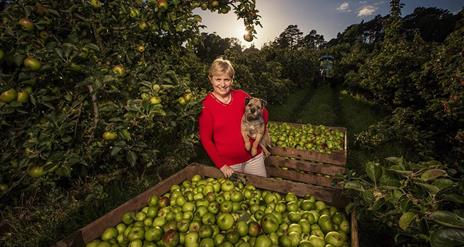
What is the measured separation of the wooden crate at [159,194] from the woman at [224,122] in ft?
1.21

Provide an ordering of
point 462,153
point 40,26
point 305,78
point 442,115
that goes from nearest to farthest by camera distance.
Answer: point 40,26
point 462,153
point 442,115
point 305,78

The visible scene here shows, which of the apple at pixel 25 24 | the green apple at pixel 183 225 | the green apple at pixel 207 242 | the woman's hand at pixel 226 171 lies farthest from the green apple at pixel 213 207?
the apple at pixel 25 24

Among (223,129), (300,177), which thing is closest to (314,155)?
(300,177)

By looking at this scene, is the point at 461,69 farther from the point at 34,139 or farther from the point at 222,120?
the point at 34,139

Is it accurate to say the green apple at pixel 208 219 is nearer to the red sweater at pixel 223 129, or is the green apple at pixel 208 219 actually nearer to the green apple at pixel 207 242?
the green apple at pixel 207 242

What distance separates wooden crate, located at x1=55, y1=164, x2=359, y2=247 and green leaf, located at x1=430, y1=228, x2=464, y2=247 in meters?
0.77

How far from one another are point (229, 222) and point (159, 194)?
41.5 inches

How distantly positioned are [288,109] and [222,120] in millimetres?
11828

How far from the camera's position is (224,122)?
3.59 m

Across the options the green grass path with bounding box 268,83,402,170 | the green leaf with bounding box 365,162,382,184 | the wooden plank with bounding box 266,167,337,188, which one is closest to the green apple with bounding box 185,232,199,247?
the green leaf with bounding box 365,162,382,184

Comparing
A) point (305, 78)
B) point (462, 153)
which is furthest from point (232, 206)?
point (305, 78)

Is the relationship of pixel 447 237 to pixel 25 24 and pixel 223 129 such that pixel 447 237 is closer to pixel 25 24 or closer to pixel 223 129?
pixel 223 129

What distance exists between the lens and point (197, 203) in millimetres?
2531

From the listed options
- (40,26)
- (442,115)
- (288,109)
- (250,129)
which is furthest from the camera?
(288,109)
